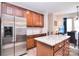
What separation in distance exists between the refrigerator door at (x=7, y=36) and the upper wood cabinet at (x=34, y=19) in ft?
1.60

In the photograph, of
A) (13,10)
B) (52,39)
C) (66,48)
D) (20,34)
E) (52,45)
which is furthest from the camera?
(20,34)

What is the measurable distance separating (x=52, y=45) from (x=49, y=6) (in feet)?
2.78

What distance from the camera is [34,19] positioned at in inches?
123

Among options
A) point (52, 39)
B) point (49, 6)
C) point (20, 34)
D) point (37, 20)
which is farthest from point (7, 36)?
point (49, 6)

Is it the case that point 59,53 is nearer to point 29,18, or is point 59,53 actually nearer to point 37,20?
point 37,20

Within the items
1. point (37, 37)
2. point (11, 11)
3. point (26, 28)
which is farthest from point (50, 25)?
point (11, 11)

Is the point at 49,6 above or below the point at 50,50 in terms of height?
above

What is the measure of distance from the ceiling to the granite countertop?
0.59 m

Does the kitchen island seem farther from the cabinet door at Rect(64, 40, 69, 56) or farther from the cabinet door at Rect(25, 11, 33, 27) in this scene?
the cabinet door at Rect(25, 11, 33, 27)

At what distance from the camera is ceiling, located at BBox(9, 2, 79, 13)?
8.77 ft

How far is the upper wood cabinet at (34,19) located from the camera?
297 cm

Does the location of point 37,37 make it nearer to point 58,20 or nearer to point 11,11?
point 58,20

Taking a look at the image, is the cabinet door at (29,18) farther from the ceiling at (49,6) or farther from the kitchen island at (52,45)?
the kitchen island at (52,45)

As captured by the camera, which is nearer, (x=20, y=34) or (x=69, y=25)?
(x=69, y=25)
